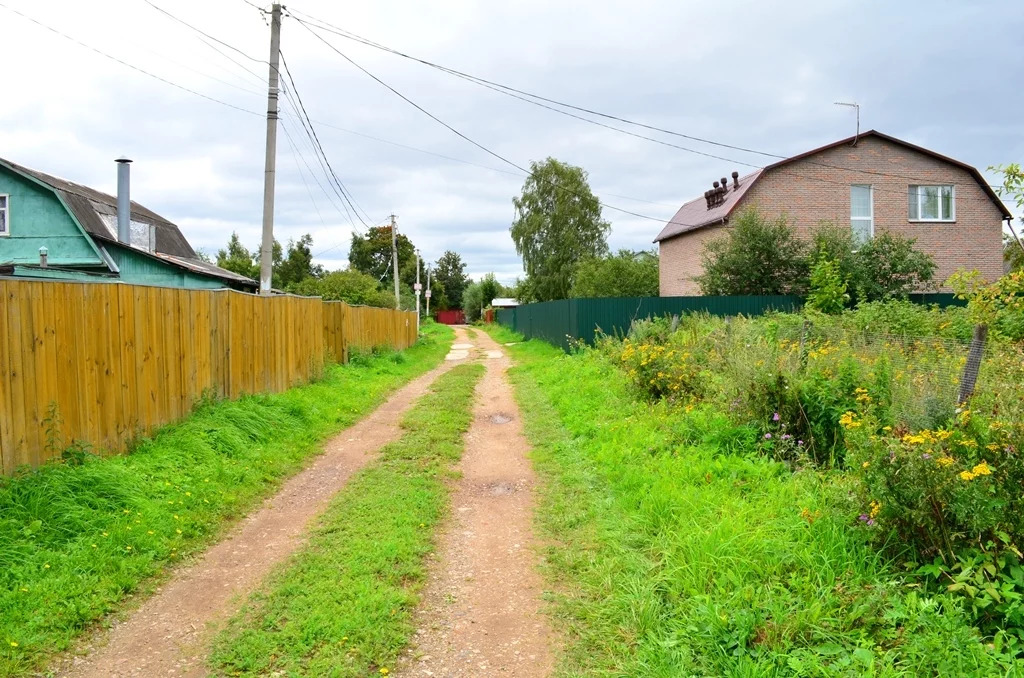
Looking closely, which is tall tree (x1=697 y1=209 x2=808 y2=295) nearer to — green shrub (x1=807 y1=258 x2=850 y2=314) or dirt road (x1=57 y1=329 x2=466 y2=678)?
green shrub (x1=807 y1=258 x2=850 y2=314)

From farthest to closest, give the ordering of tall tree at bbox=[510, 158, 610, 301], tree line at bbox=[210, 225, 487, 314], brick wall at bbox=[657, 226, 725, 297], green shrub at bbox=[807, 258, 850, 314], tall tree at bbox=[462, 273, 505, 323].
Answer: tall tree at bbox=[462, 273, 505, 323]
tree line at bbox=[210, 225, 487, 314]
tall tree at bbox=[510, 158, 610, 301]
brick wall at bbox=[657, 226, 725, 297]
green shrub at bbox=[807, 258, 850, 314]

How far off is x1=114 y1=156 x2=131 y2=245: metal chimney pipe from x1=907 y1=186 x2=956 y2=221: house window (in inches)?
1029

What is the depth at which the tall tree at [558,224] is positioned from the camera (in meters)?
44.7

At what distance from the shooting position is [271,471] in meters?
6.89

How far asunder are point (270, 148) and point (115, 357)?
7110 millimetres

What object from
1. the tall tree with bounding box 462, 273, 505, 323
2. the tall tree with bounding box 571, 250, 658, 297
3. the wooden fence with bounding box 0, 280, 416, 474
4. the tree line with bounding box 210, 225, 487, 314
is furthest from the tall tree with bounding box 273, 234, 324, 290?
the wooden fence with bounding box 0, 280, 416, 474

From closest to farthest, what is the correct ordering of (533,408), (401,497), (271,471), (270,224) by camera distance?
(401,497)
(271,471)
(533,408)
(270,224)

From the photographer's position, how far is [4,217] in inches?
808

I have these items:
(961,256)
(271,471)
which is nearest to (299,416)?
(271,471)

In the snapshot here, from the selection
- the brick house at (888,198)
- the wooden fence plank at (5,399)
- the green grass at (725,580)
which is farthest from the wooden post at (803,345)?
the brick house at (888,198)

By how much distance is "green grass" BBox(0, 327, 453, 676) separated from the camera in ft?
12.3

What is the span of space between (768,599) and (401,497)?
3.46m

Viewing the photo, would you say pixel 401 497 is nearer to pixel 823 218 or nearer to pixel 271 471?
Result: pixel 271 471

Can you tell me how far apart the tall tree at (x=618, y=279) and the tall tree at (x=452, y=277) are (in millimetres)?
54892
